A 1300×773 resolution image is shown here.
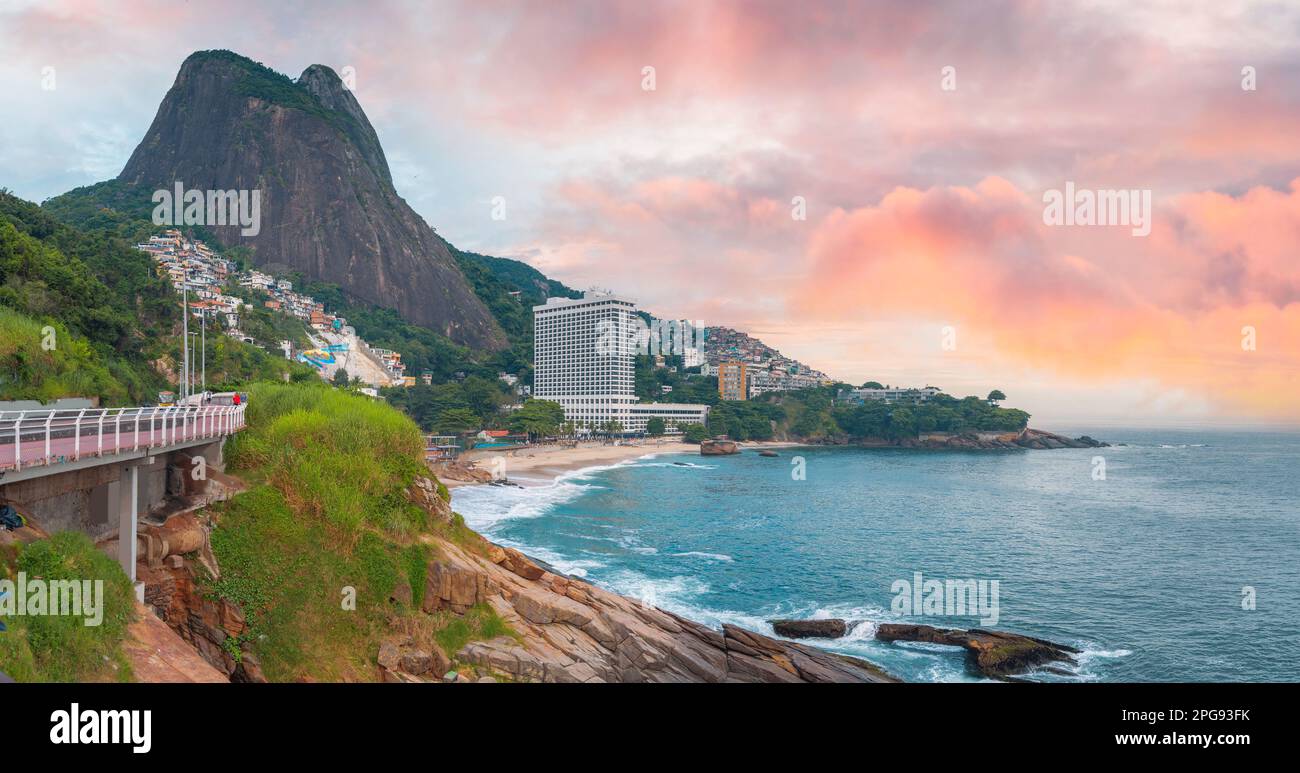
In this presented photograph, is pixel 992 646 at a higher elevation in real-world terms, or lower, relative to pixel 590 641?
lower

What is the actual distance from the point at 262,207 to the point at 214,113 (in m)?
36.5

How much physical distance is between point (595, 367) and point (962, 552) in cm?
14121

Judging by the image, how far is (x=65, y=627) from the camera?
12172mm

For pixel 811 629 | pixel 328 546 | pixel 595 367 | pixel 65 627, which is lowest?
pixel 811 629

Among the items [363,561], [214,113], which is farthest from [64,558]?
[214,113]

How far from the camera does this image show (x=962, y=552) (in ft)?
153

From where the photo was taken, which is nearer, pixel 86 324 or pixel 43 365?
pixel 43 365

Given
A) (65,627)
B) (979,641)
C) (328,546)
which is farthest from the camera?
(979,641)

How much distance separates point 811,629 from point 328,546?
1919cm

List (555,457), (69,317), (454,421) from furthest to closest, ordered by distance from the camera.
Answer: (454,421)
(555,457)
(69,317)

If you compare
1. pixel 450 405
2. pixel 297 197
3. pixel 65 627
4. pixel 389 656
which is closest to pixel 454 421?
pixel 450 405

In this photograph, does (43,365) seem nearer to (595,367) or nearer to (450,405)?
(450,405)

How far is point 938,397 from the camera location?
183250 millimetres

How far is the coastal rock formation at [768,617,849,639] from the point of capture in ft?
95.3
